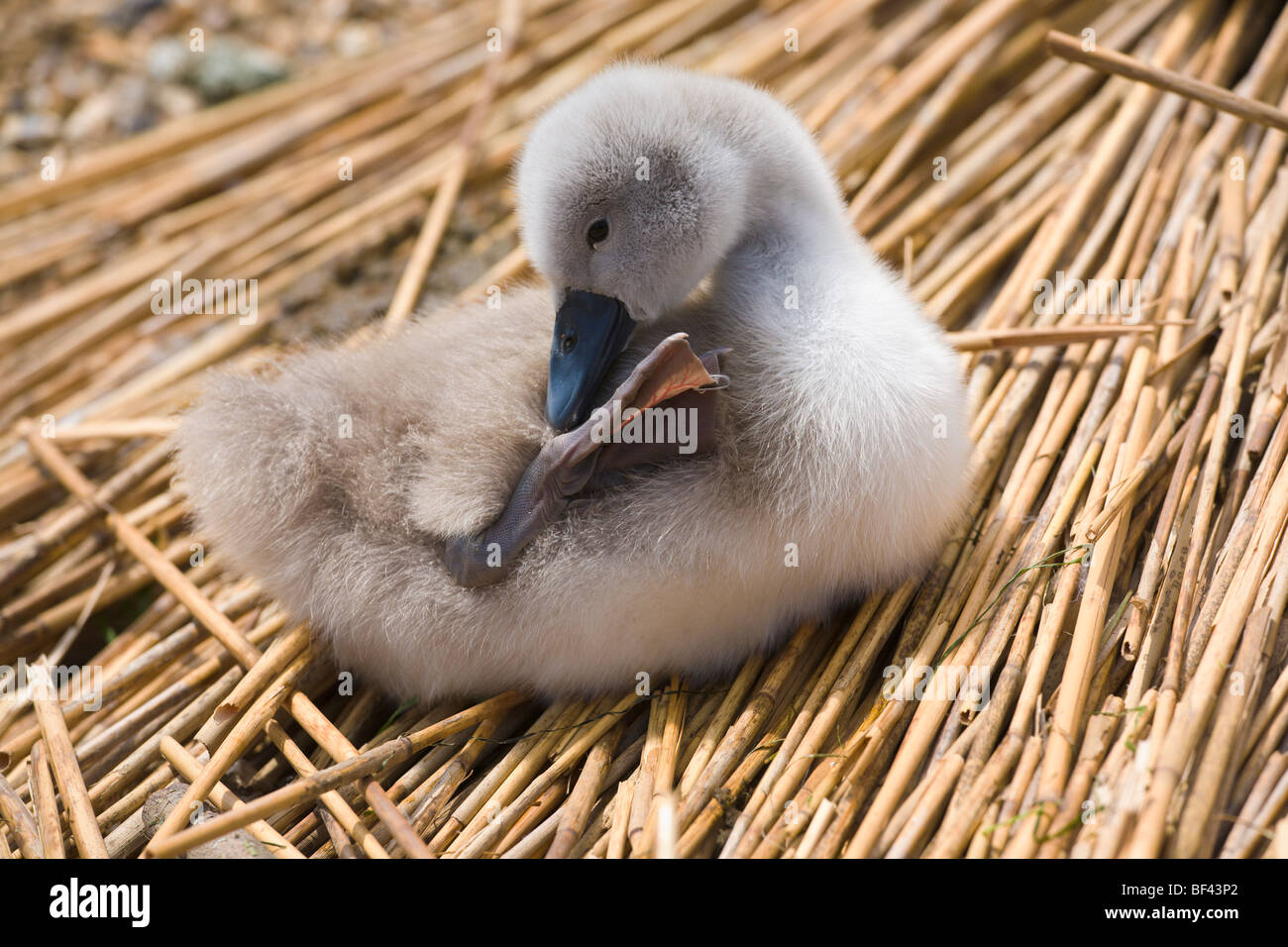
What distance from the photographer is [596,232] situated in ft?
5.65

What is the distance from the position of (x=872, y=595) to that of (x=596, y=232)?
0.72 meters

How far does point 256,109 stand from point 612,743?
2331 millimetres

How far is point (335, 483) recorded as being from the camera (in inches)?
69.9

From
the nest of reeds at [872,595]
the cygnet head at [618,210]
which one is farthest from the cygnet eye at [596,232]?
the nest of reeds at [872,595]

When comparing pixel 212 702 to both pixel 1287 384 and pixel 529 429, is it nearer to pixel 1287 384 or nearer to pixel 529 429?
pixel 529 429

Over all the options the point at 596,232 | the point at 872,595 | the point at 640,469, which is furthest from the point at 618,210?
the point at 872,595

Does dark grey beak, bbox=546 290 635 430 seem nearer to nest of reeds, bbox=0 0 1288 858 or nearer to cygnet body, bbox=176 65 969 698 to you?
cygnet body, bbox=176 65 969 698

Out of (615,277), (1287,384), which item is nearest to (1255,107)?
(1287,384)

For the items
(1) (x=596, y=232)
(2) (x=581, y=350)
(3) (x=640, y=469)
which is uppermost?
(1) (x=596, y=232)

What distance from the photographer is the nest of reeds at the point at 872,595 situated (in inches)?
59.2

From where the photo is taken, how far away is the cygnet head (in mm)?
1696

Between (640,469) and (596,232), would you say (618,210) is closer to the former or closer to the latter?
(596,232)

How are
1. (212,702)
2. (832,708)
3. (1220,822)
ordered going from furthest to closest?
1. (212,702)
2. (832,708)
3. (1220,822)

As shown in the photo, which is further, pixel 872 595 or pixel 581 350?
pixel 872 595
